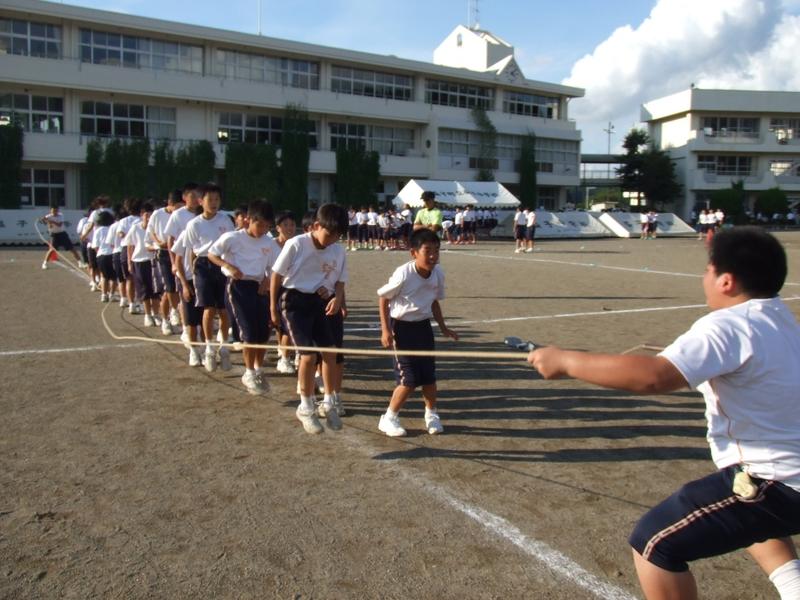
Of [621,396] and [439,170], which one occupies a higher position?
[439,170]

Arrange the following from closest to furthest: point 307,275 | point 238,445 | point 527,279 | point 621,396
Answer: point 238,445 < point 307,275 < point 621,396 < point 527,279

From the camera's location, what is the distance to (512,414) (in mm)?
6289

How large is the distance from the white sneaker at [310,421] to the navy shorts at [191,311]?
290 centimetres

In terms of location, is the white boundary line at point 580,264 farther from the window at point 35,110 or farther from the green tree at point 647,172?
the green tree at point 647,172

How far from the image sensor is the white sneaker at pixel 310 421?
18.7 ft

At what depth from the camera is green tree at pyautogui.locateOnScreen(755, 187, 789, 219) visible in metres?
60.7

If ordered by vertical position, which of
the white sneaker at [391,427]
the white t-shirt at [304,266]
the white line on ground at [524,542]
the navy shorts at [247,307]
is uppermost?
the white t-shirt at [304,266]

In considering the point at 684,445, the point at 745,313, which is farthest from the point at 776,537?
the point at 684,445

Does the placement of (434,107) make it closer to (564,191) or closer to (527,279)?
(564,191)

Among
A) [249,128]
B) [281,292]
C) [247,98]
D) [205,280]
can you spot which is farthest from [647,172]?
[281,292]

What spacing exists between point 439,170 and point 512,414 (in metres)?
50.9

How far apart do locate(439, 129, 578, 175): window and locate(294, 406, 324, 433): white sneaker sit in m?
51.9

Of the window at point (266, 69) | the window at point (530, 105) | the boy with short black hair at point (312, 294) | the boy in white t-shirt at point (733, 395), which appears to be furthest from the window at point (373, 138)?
the boy in white t-shirt at point (733, 395)

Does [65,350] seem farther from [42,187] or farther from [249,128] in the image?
[249,128]
